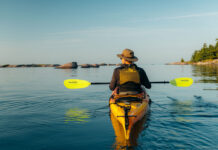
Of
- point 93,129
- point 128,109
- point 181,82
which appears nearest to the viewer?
point 128,109

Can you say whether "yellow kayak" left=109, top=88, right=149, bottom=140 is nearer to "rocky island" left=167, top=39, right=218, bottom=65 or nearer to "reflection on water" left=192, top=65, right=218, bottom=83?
"reflection on water" left=192, top=65, right=218, bottom=83

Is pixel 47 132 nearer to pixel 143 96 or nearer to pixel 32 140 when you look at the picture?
pixel 32 140

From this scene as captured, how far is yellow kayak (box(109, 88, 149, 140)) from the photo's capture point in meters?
4.77

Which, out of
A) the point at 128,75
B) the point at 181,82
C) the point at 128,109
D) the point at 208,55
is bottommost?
the point at 128,109

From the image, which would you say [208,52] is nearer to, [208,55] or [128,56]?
[208,55]

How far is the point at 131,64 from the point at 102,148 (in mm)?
2997

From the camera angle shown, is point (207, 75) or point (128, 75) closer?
point (128, 75)

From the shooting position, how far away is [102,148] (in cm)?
426

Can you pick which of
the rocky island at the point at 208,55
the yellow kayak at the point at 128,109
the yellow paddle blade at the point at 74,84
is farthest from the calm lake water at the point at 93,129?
the rocky island at the point at 208,55

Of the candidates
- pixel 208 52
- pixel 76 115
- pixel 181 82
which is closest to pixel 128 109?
pixel 76 115

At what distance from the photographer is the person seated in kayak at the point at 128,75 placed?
602 cm

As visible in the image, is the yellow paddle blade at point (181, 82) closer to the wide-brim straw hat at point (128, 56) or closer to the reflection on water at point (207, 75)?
the wide-brim straw hat at point (128, 56)

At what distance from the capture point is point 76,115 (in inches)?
286

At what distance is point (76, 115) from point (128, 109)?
2.93 m
